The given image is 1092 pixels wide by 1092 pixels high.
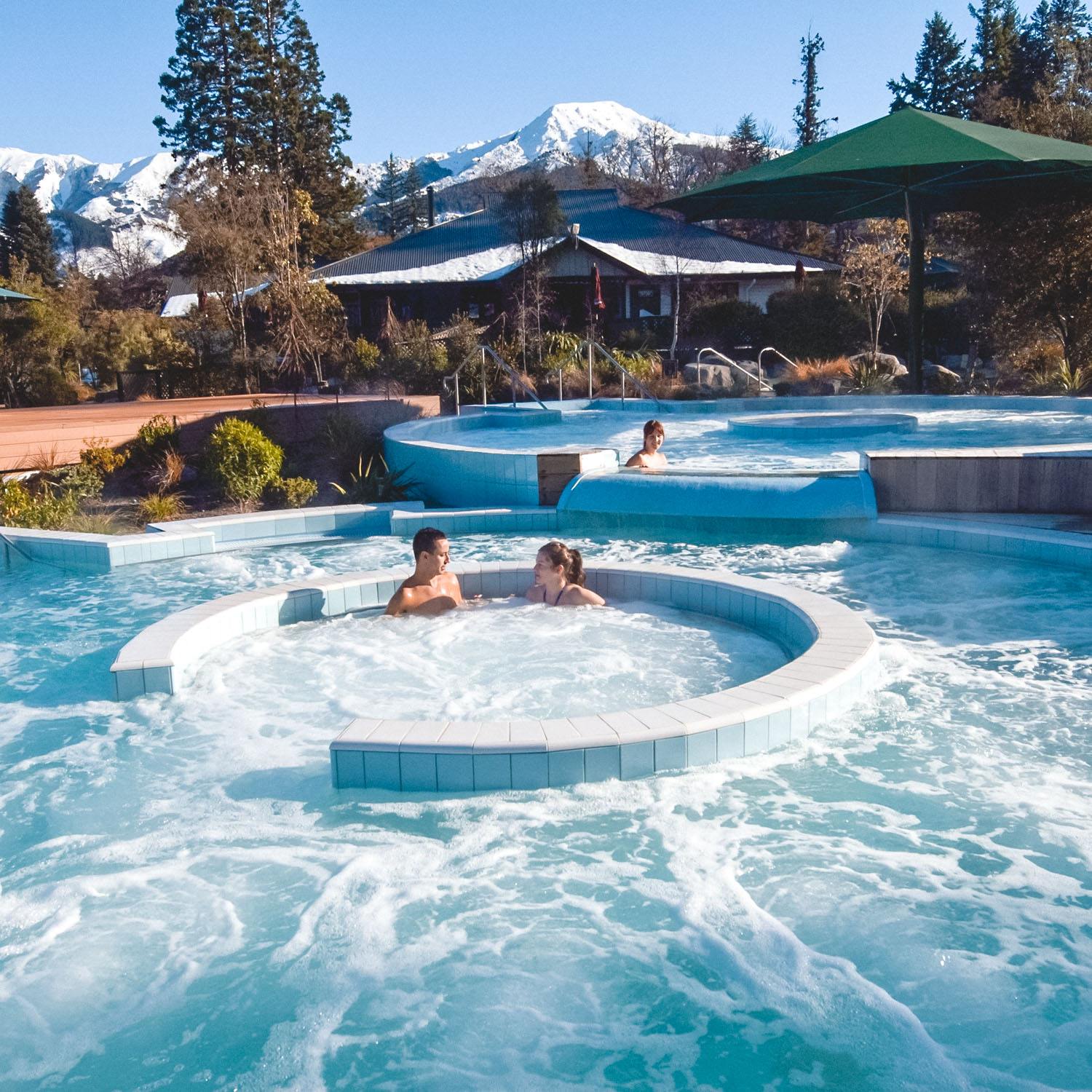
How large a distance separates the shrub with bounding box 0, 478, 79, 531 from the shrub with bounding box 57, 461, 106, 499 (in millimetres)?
307

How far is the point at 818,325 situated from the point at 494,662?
69.4 feet

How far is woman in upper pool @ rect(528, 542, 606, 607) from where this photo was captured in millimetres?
6152

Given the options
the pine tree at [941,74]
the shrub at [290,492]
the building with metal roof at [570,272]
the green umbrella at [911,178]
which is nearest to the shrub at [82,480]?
the shrub at [290,492]

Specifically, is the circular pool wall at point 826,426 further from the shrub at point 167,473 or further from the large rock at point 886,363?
the shrub at point 167,473

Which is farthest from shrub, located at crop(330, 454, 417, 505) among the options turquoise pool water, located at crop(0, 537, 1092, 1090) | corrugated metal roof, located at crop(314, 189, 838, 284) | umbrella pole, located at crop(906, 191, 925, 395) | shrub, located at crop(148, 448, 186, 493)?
corrugated metal roof, located at crop(314, 189, 838, 284)

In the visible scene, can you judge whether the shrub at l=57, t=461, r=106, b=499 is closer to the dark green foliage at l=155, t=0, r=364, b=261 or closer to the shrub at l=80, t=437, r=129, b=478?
the shrub at l=80, t=437, r=129, b=478

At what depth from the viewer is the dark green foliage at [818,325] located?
950 inches

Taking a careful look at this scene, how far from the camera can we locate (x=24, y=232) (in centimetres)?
4966

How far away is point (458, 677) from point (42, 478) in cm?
717

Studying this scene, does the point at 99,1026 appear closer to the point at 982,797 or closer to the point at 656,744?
the point at 656,744

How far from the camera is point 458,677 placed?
527 centimetres

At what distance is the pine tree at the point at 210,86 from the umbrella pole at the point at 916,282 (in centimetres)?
2823

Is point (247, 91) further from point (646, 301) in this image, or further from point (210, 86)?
point (646, 301)

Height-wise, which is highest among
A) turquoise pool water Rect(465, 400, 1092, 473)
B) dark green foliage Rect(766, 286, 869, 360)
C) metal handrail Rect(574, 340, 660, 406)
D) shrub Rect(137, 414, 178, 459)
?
dark green foliage Rect(766, 286, 869, 360)
